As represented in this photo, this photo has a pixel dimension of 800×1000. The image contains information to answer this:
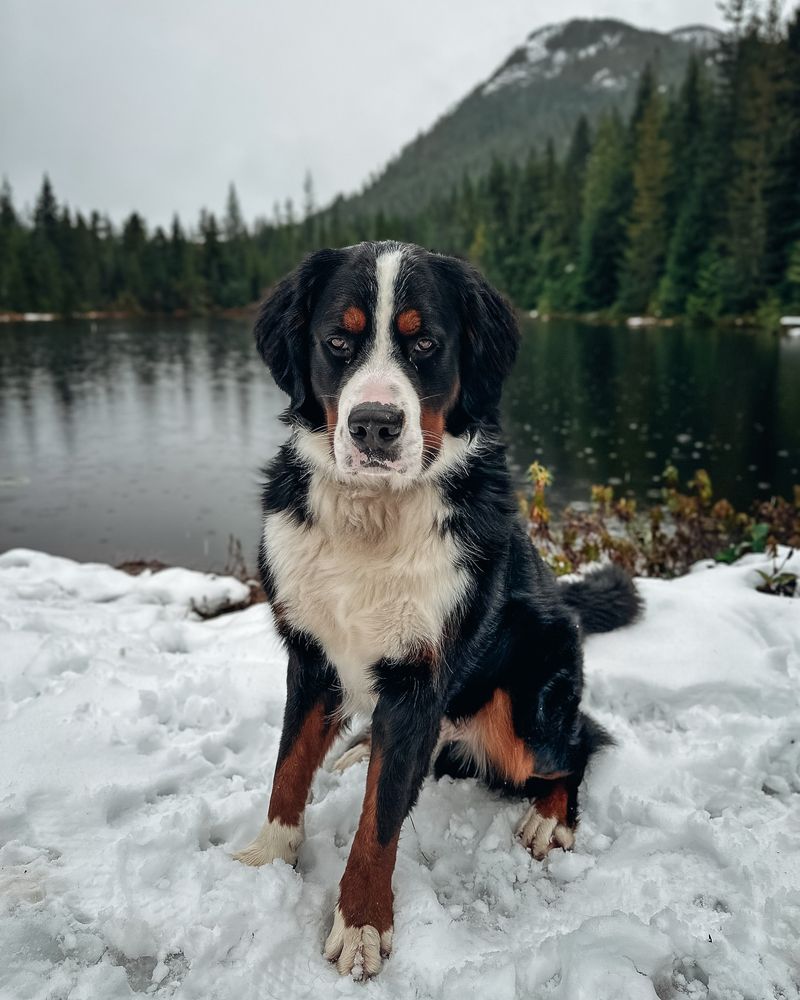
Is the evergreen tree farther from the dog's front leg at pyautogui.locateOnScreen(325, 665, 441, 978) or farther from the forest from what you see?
the dog's front leg at pyautogui.locateOnScreen(325, 665, 441, 978)

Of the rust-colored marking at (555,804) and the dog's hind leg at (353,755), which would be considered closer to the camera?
the rust-colored marking at (555,804)

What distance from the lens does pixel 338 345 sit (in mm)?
2623

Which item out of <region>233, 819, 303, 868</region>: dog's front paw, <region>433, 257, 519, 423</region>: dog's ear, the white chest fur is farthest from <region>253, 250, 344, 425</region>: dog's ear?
<region>233, 819, 303, 868</region>: dog's front paw

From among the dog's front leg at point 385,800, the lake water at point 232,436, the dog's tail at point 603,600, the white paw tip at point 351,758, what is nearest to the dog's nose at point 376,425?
the dog's front leg at point 385,800

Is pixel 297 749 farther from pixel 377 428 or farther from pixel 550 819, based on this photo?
pixel 377 428

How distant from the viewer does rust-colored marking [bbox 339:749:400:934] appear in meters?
2.30

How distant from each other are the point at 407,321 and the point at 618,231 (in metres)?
60.7

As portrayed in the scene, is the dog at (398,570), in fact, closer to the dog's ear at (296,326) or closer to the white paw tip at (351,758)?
the dog's ear at (296,326)

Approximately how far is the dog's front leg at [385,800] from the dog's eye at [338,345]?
1224 millimetres

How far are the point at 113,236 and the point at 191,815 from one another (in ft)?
338

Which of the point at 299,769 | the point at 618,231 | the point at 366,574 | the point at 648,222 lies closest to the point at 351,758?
the point at 299,769

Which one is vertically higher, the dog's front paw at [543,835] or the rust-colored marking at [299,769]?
the rust-colored marking at [299,769]

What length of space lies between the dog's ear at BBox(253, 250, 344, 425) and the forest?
2068 cm

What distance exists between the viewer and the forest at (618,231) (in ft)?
136
